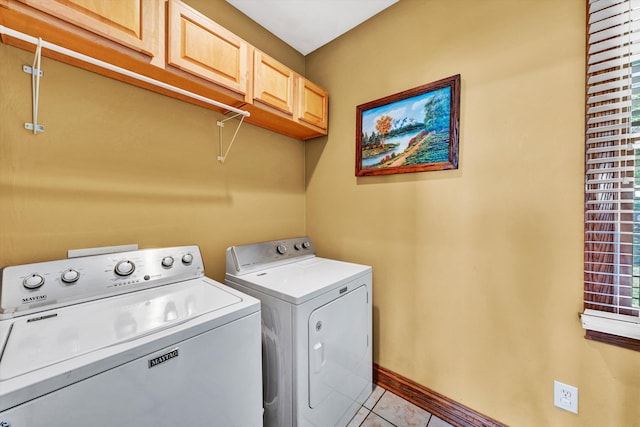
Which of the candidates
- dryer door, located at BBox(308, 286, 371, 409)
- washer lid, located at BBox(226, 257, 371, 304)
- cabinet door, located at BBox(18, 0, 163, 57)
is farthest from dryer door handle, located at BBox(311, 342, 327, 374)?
cabinet door, located at BBox(18, 0, 163, 57)

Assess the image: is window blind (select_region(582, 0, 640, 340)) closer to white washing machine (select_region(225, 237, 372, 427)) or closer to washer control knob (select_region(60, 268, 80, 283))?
white washing machine (select_region(225, 237, 372, 427))

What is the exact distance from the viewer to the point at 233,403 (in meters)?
0.94

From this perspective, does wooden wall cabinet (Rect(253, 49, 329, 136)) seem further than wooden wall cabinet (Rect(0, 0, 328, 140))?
Yes

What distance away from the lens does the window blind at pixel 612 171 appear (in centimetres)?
101

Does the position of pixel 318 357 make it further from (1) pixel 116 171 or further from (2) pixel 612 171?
(2) pixel 612 171

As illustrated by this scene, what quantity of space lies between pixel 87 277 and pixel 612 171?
2211mm

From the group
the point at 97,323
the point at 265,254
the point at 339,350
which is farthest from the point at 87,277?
the point at 339,350

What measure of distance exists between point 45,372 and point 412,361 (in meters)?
1.75

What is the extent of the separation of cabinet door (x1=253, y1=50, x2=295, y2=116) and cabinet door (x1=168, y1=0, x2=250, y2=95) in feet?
0.24

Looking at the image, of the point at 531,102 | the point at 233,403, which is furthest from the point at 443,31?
the point at 233,403

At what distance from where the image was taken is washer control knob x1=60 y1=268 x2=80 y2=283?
98 centimetres

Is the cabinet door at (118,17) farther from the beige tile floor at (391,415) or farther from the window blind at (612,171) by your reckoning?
the beige tile floor at (391,415)

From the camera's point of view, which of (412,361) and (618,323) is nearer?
(618,323)

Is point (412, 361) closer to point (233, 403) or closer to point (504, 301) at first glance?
point (504, 301)
